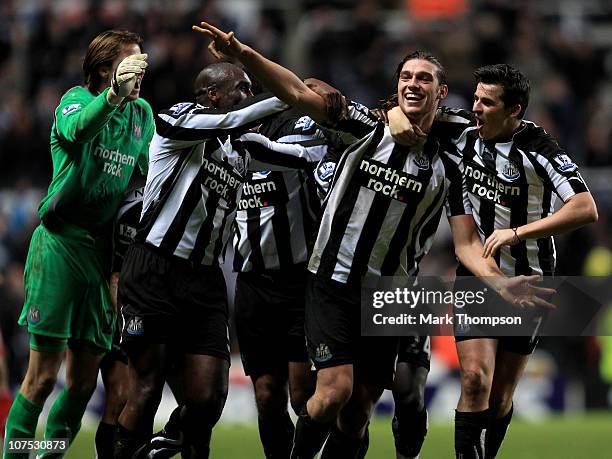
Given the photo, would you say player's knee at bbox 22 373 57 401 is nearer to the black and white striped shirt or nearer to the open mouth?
the black and white striped shirt

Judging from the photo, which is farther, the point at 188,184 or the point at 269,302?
the point at 269,302

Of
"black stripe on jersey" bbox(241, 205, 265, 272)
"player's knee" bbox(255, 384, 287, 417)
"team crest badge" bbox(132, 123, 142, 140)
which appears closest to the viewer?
"team crest badge" bbox(132, 123, 142, 140)

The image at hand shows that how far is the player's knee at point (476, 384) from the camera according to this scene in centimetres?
731

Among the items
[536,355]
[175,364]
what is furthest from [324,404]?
[536,355]

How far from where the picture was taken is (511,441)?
1148 cm

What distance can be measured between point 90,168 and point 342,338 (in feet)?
5.83

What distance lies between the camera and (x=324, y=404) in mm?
6727

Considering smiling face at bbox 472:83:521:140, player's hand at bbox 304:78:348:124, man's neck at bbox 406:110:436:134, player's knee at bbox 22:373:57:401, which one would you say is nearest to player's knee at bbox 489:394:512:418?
smiling face at bbox 472:83:521:140

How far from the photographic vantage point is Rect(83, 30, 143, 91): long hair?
7.31 metres

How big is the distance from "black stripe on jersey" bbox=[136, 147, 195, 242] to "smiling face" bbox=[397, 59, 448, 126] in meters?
1.19

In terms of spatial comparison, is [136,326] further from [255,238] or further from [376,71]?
[376,71]

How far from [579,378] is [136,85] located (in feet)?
29.8

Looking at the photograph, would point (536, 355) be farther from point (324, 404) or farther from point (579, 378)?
point (324, 404)

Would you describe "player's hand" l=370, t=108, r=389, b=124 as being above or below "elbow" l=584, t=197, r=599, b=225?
above
